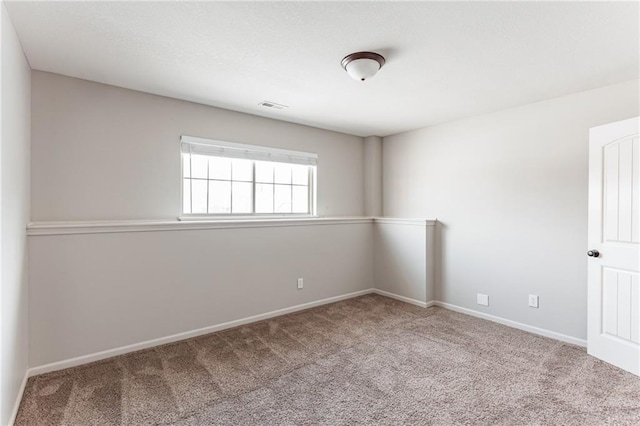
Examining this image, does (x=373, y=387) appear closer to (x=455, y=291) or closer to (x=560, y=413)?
(x=560, y=413)

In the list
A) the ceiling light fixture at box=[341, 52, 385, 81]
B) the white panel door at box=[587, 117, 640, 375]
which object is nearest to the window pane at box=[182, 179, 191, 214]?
the ceiling light fixture at box=[341, 52, 385, 81]

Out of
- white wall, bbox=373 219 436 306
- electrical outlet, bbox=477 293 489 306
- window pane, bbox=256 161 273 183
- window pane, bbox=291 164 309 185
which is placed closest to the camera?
electrical outlet, bbox=477 293 489 306

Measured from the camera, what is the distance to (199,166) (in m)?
3.46

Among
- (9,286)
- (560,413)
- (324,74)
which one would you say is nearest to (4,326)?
(9,286)

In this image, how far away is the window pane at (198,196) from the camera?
342 cm

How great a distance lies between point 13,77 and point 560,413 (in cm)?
393

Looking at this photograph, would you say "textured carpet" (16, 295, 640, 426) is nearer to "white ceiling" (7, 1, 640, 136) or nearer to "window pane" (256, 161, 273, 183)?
"window pane" (256, 161, 273, 183)

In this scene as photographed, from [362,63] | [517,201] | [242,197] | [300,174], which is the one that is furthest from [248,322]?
[517,201]

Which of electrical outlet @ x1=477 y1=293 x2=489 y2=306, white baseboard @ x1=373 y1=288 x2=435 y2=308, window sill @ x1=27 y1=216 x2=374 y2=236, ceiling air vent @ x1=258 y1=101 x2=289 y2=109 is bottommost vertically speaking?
white baseboard @ x1=373 y1=288 x2=435 y2=308

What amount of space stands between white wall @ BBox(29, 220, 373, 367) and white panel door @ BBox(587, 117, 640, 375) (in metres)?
2.68

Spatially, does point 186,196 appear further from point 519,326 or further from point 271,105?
point 519,326

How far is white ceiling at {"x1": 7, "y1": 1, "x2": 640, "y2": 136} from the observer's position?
180cm

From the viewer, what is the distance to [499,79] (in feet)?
8.86

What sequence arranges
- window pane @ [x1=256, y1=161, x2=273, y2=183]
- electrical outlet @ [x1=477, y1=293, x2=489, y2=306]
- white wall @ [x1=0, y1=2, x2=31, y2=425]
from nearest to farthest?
white wall @ [x1=0, y1=2, x2=31, y2=425] < electrical outlet @ [x1=477, y1=293, x2=489, y2=306] < window pane @ [x1=256, y1=161, x2=273, y2=183]
